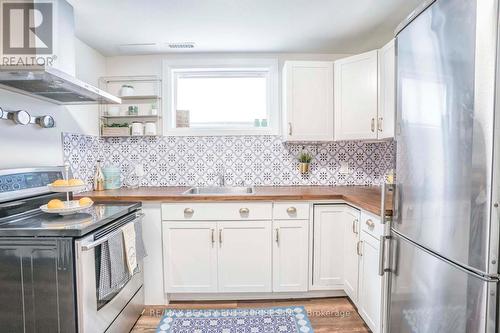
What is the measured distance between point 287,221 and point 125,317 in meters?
1.35

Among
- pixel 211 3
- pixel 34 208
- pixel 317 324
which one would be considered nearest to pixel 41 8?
pixel 211 3

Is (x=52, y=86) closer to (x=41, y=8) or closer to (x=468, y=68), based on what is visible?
(x=41, y=8)

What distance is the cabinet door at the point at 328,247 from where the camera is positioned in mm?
2105

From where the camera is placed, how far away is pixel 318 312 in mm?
2021

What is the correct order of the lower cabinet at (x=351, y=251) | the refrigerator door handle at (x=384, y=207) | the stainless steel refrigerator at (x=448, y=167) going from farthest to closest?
the lower cabinet at (x=351, y=251) → the refrigerator door handle at (x=384, y=207) → the stainless steel refrigerator at (x=448, y=167)

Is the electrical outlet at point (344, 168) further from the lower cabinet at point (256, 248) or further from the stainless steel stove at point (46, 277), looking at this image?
the stainless steel stove at point (46, 277)

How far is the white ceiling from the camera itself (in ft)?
5.71

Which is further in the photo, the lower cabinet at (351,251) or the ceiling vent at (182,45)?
the ceiling vent at (182,45)

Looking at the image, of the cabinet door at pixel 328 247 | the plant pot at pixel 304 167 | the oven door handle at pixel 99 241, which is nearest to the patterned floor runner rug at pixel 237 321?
the cabinet door at pixel 328 247

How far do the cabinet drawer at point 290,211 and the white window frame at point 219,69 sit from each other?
2.79 ft

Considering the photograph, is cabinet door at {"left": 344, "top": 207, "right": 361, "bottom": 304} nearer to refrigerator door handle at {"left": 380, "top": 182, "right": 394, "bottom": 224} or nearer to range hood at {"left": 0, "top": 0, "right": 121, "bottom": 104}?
refrigerator door handle at {"left": 380, "top": 182, "right": 394, "bottom": 224}

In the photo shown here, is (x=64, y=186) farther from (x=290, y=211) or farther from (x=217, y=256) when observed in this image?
(x=290, y=211)

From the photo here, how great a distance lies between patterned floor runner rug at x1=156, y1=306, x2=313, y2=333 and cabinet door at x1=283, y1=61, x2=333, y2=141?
4.83 ft

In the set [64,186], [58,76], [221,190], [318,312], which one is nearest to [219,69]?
[221,190]
